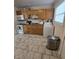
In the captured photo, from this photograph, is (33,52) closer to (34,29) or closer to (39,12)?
(34,29)

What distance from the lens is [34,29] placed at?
922 cm

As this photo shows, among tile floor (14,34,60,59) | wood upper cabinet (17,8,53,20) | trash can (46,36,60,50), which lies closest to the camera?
tile floor (14,34,60,59)

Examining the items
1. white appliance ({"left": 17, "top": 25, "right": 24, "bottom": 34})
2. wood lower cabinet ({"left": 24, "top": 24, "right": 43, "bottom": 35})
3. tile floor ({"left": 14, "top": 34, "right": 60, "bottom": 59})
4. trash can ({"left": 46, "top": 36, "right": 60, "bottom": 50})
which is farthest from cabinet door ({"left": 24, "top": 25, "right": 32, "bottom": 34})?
trash can ({"left": 46, "top": 36, "right": 60, "bottom": 50})

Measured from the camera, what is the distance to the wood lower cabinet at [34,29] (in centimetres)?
902

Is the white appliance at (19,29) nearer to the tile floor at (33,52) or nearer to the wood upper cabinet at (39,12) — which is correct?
the wood upper cabinet at (39,12)

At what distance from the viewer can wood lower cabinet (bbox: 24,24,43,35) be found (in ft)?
29.6

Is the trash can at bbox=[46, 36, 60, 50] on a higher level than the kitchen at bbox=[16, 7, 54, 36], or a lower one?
lower

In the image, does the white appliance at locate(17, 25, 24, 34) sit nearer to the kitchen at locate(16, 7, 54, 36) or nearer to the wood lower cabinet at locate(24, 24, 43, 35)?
the kitchen at locate(16, 7, 54, 36)
